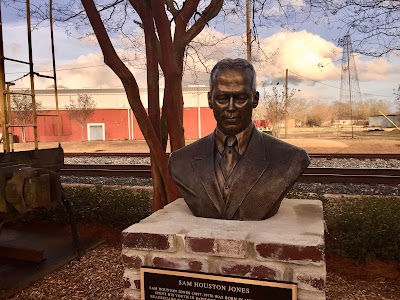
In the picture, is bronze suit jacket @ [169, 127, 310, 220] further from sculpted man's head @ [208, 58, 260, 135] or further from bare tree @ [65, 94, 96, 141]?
bare tree @ [65, 94, 96, 141]

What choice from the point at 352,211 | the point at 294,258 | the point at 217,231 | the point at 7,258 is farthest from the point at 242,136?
the point at 7,258

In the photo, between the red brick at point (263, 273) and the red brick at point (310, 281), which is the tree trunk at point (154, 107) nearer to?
the red brick at point (263, 273)

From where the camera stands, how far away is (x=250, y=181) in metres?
2.39

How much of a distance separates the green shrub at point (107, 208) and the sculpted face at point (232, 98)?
11.8ft

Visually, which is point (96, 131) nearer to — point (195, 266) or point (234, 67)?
point (234, 67)

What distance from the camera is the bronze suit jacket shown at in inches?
94.1

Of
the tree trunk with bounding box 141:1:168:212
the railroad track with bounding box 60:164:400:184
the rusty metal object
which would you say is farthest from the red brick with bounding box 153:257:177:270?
the railroad track with bounding box 60:164:400:184

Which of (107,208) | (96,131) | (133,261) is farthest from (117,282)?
(96,131)

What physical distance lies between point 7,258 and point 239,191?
410 cm

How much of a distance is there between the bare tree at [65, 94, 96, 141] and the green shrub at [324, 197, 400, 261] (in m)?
29.3

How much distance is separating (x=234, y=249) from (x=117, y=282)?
8.81 feet

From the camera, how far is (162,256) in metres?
2.14

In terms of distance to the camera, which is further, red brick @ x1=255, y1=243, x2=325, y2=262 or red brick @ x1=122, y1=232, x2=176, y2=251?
red brick @ x1=122, y1=232, x2=176, y2=251

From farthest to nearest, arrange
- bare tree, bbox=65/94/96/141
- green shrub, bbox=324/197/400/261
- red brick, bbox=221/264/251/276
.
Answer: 1. bare tree, bbox=65/94/96/141
2. green shrub, bbox=324/197/400/261
3. red brick, bbox=221/264/251/276
